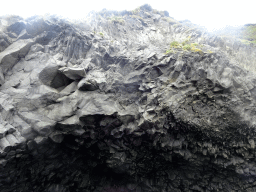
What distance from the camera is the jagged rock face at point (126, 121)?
9812mm

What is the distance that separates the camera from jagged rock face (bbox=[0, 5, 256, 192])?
32.2 feet

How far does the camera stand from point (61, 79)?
38.7 feet

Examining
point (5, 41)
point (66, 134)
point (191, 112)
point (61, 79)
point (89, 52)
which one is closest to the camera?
point (66, 134)

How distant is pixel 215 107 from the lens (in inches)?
426

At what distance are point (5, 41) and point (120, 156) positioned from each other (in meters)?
14.9

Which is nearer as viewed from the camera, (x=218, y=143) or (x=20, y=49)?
(x=218, y=143)

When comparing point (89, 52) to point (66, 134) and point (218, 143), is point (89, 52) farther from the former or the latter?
point (218, 143)

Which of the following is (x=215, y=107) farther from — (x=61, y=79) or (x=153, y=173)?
(x=61, y=79)

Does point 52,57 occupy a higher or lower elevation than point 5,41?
lower

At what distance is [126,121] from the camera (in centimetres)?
1096

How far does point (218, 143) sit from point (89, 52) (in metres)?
14.3

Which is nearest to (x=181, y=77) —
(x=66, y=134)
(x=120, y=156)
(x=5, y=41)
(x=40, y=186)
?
(x=120, y=156)

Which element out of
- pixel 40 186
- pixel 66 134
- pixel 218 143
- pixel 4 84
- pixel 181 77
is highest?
pixel 181 77

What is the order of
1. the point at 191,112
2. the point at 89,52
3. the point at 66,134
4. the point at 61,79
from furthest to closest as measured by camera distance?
the point at 89,52, the point at 61,79, the point at 191,112, the point at 66,134
